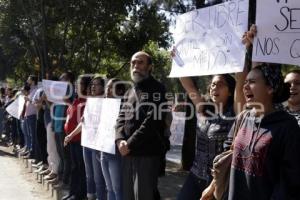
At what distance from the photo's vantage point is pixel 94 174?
241 inches

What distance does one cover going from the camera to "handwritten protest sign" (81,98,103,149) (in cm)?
599

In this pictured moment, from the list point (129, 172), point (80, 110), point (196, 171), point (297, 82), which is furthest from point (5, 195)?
point (297, 82)

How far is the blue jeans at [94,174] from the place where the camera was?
19.9 ft

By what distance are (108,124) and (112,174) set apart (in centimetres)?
63

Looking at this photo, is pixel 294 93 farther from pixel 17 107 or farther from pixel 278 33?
pixel 17 107

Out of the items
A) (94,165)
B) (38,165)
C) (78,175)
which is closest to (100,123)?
(94,165)

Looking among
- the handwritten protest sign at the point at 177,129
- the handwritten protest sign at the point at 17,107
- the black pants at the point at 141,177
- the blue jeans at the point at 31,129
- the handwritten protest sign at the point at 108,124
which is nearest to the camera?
the black pants at the point at 141,177

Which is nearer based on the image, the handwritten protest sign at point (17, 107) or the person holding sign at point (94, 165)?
the person holding sign at point (94, 165)

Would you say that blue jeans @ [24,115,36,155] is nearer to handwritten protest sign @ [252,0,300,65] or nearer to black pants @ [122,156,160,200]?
black pants @ [122,156,160,200]

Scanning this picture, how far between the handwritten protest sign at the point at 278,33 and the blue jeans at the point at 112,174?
2448 mm

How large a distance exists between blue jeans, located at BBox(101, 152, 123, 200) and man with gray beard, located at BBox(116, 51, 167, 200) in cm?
45

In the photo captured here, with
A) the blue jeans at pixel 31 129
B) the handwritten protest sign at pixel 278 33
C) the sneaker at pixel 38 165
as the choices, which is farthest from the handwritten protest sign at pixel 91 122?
the blue jeans at pixel 31 129

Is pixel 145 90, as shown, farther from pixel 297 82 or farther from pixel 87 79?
pixel 87 79

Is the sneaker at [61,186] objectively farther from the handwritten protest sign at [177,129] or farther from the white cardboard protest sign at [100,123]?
the handwritten protest sign at [177,129]
